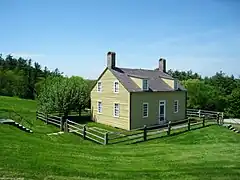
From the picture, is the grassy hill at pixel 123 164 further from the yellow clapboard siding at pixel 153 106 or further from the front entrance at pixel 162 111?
the front entrance at pixel 162 111

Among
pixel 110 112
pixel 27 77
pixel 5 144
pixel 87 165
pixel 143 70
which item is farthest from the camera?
pixel 27 77

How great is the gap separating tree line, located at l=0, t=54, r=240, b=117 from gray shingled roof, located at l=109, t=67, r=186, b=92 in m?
4.93

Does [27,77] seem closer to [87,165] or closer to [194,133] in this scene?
[194,133]

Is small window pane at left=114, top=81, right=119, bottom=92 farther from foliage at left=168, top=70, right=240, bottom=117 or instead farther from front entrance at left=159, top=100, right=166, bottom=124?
foliage at left=168, top=70, right=240, bottom=117

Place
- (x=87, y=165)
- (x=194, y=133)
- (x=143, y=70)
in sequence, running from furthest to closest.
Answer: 1. (x=143, y=70)
2. (x=194, y=133)
3. (x=87, y=165)

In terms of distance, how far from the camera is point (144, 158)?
12.9 metres

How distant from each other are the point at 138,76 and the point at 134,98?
2.26 meters

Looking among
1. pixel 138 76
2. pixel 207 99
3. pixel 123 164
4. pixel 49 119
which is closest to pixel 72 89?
pixel 49 119

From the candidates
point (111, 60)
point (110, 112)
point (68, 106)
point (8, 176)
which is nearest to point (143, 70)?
point (111, 60)

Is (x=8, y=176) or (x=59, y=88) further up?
(x=59, y=88)

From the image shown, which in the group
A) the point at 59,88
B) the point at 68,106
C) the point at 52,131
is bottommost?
the point at 52,131

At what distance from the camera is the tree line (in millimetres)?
27422

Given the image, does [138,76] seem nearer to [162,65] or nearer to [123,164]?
[162,65]

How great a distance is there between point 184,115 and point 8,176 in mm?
24812
